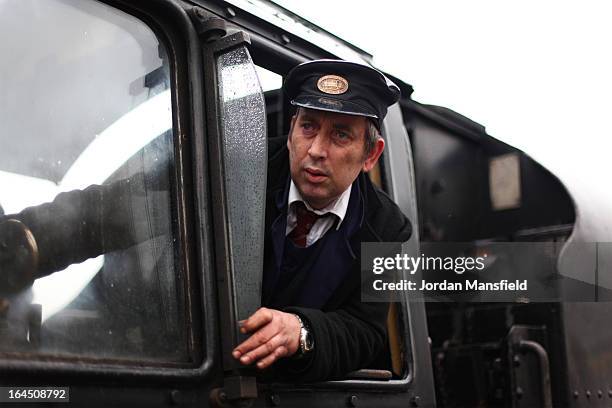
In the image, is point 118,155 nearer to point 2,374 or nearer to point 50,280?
point 50,280

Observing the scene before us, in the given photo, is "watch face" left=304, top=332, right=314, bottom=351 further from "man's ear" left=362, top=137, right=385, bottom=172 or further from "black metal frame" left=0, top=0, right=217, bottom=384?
"man's ear" left=362, top=137, right=385, bottom=172

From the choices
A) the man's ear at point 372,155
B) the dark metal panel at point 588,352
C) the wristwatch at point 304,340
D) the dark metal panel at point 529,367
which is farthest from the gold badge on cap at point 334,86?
the dark metal panel at point 588,352

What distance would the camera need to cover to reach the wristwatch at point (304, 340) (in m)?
1.81

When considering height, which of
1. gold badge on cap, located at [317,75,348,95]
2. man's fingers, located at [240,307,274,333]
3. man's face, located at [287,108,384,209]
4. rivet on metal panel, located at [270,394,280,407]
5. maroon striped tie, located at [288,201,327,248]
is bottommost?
rivet on metal panel, located at [270,394,280,407]

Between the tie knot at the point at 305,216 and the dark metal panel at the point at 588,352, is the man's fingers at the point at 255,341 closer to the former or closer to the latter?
the tie knot at the point at 305,216

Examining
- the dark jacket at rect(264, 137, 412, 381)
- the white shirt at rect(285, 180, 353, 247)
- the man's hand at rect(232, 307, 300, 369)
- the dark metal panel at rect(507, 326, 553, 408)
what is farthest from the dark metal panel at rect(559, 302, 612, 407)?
the man's hand at rect(232, 307, 300, 369)

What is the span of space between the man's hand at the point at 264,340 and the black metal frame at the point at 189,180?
9 centimetres

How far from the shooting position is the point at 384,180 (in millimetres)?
2598

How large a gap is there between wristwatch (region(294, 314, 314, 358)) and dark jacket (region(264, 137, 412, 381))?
1 cm

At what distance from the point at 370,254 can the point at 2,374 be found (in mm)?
1049

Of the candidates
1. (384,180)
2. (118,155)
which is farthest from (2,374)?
(384,180)

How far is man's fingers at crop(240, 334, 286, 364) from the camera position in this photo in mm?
1662

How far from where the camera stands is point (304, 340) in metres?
1.81

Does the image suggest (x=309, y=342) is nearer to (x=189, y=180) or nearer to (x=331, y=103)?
(x=189, y=180)
